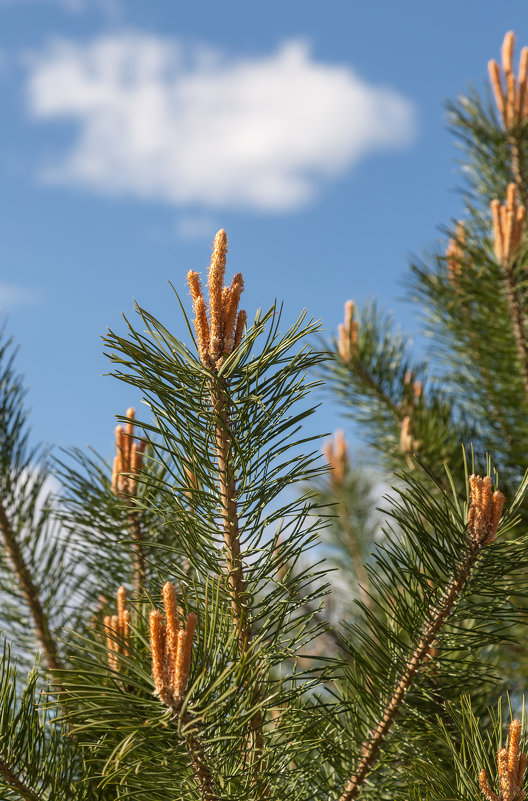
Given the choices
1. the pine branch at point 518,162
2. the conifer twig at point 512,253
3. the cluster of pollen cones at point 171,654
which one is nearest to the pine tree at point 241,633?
the cluster of pollen cones at point 171,654

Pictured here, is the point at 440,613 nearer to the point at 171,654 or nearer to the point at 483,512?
the point at 483,512

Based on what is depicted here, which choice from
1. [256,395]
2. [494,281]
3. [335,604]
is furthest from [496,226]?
[335,604]

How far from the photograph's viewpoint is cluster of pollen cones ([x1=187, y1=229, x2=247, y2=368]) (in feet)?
3.17

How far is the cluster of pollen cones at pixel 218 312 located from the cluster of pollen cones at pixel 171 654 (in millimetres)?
329

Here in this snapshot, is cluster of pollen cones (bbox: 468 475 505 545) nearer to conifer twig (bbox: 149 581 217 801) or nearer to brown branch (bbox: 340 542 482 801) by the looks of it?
brown branch (bbox: 340 542 482 801)

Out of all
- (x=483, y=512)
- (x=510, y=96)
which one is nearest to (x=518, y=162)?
(x=510, y=96)

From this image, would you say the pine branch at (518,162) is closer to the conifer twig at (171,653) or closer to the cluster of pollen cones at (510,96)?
the cluster of pollen cones at (510,96)

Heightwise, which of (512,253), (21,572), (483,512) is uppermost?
(512,253)

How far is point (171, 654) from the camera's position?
812 mm

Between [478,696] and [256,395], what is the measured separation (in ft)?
2.79

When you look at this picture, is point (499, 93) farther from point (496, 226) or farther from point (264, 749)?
point (264, 749)

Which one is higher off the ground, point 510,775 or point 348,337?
point 348,337

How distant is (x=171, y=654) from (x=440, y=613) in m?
0.43

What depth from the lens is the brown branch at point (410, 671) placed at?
105cm
